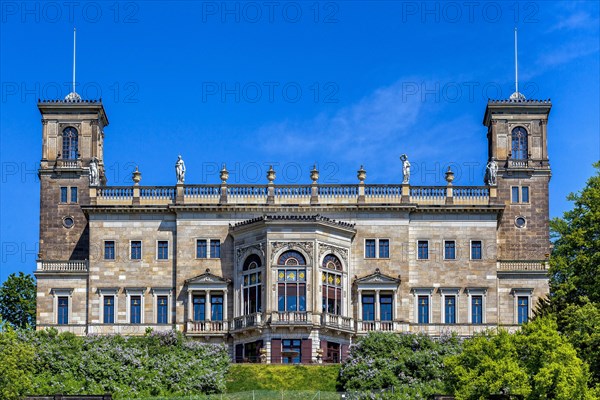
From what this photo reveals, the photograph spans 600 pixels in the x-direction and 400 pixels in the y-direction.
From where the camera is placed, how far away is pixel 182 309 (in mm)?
108188

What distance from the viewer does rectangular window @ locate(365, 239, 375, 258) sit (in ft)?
357

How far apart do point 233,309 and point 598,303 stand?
1062 inches

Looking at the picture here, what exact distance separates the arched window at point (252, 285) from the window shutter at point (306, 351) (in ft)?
12.2

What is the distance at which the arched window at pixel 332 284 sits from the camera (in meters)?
106

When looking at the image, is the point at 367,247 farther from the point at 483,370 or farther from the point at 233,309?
the point at 483,370

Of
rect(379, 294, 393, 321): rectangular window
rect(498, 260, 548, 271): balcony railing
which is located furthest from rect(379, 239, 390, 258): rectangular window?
rect(498, 260, 548, 271): balcony railing

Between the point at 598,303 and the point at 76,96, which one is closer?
the point at 598,303

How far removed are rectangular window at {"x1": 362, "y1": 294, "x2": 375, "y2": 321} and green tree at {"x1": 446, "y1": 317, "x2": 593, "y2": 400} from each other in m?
21.3

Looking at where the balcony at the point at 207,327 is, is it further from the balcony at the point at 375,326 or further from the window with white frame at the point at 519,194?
the window with white frame at the point at 519,194

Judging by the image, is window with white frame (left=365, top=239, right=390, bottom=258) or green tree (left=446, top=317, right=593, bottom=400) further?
window with white frame (left=365, top=239, right=390, bottom=258)

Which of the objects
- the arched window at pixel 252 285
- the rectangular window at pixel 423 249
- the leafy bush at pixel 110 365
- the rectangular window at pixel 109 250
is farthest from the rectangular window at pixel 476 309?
the rectangular window at pixel 109 250

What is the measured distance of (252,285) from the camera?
106438 mm

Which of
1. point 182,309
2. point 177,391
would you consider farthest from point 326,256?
point 177,391

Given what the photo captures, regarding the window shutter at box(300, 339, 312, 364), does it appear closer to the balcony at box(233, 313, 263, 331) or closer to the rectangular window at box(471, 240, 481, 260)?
the balcony at box(233, 313, 263, 331)
